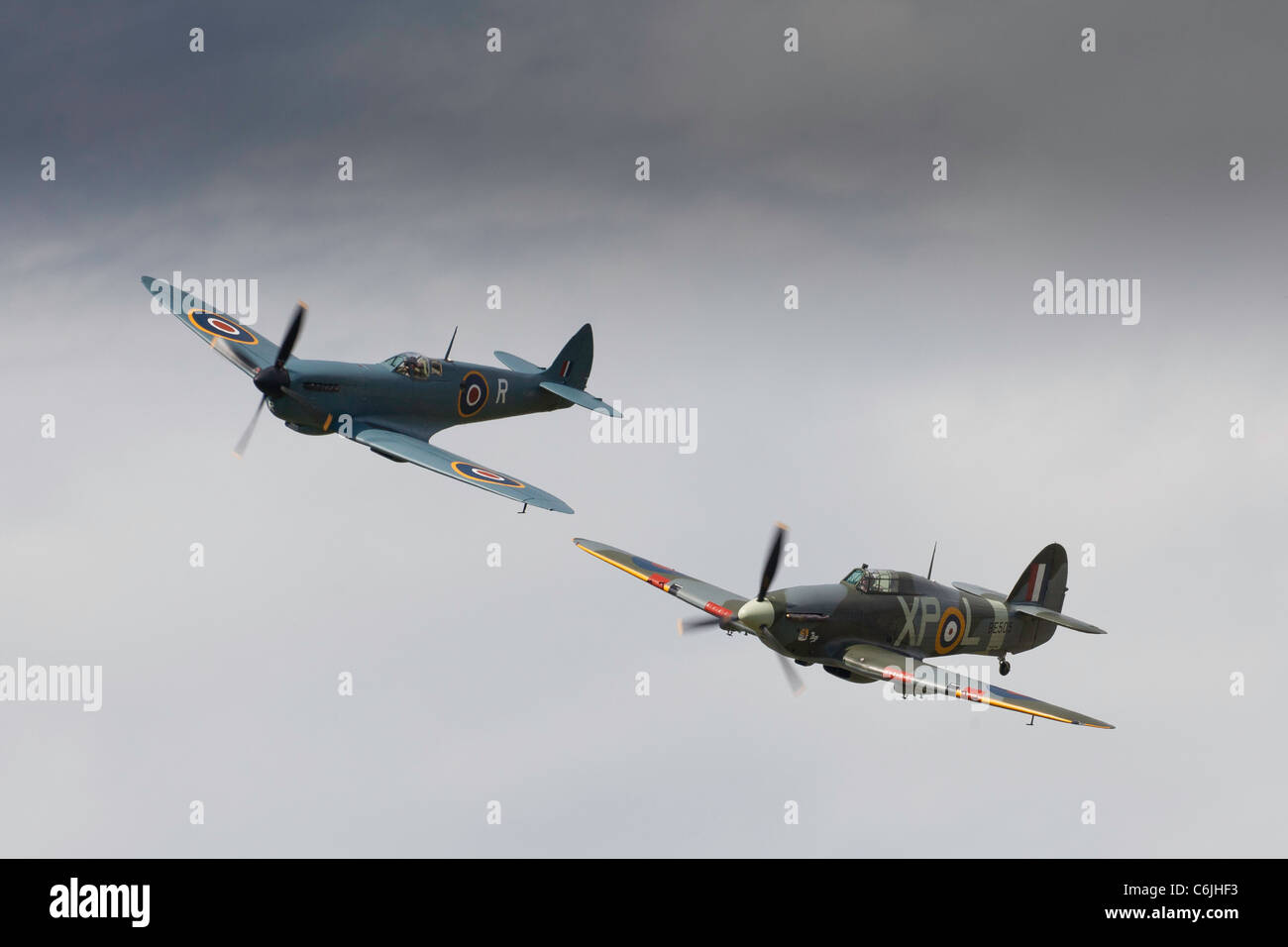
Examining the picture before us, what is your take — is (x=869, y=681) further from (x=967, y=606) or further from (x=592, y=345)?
(x=592, y=345)

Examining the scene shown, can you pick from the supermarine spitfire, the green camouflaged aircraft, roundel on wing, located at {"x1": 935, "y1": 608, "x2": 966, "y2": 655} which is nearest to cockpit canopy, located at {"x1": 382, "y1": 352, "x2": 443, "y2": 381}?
the green camouflaged aircraft

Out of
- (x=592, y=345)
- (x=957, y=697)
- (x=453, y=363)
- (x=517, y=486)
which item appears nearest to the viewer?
(x=957, y=697)

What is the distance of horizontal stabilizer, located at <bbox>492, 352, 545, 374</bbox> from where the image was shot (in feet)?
138

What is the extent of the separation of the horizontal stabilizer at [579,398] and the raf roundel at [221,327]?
7.03 meters

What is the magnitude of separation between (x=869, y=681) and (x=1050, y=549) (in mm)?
6807

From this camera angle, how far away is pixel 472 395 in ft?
131

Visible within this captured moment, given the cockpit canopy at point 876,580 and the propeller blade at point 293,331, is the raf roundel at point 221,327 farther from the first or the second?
the cockpit canopy at point 876,580

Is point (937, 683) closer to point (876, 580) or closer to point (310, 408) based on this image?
point (876, 580)

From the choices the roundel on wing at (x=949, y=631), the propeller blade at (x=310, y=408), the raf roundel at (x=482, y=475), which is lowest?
the roundel on wing at (x=949, y=631)

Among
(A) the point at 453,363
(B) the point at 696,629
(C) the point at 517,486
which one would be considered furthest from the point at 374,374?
(B) the point at 696,629

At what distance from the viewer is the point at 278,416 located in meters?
37.4

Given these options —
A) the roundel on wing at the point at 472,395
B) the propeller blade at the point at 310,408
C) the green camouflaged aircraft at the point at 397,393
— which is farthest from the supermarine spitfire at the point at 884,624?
the propeller blade at the point at 310,408

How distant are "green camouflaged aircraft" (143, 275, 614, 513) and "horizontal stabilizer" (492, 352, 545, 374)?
4 cm

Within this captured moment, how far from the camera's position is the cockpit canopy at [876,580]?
108 feet
